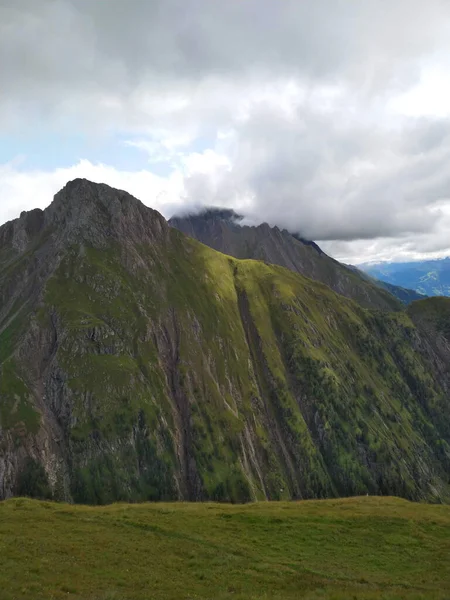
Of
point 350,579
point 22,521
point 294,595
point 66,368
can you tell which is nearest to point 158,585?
point 294,595

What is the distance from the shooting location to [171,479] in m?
183

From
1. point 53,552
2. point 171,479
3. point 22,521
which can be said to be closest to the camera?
point 53,552

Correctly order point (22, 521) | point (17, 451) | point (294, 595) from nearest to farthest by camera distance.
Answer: point (294, 595)
point (22, 521)
point (17, 451)

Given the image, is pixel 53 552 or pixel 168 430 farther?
pixel 168 430

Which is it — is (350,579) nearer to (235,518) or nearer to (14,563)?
(235,518)

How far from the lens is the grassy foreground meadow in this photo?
3216 cm

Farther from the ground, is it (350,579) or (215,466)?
(350,579)

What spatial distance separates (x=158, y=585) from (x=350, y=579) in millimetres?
17928

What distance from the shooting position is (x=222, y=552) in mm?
41688

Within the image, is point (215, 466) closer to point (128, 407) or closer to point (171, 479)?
point (171, 479)

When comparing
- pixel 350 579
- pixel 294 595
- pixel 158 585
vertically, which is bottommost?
pixel 350 579

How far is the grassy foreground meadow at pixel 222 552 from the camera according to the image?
32156 mm

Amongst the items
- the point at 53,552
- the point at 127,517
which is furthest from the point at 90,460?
the point at 53,552

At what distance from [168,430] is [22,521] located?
157024 mm
